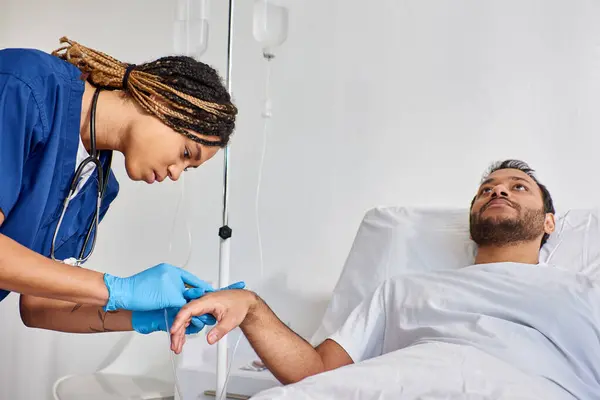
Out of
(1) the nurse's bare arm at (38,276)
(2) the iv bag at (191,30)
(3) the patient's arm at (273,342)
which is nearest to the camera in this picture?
(1) the nurse's bare arm at (38,276)

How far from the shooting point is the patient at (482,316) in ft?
4.54

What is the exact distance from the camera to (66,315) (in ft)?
4.63

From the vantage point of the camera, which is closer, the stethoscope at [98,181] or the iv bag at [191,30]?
the stethoscope at [98,181]

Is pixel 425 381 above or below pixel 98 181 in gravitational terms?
below

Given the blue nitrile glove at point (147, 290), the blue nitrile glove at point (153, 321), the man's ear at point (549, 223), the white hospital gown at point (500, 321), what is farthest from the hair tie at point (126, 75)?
the man's ear at point (549, 223)

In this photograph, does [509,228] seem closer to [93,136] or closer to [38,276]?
[93,136]

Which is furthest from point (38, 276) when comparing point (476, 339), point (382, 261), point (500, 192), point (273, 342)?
point (500, 192)

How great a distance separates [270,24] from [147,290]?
1159 millimetres

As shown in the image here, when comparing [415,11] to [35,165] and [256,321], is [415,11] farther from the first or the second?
[35,165]

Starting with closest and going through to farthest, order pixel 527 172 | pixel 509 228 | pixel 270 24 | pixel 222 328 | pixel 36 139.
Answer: pixel 36 139
pixel 222 328
pixel 509 228
pixel 527 172
pixel 270 24

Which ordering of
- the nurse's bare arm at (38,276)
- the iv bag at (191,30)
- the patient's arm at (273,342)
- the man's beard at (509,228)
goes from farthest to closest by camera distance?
1. the iv bag at (191,30)
2. the man's beard at (509,228)
3. the patient's arm at (273,342)
4. the nurse's bare arm at (38,276)

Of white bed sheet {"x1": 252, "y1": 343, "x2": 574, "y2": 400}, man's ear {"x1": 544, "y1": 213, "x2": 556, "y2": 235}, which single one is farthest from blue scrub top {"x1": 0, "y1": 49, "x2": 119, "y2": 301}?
man's ear {"x1": 544, "y1": 213, "x2": 556, "y2": 235}

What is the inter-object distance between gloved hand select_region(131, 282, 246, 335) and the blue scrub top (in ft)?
0.77

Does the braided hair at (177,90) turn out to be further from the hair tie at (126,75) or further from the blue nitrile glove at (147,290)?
the blue nitrile glove at (147,290)
